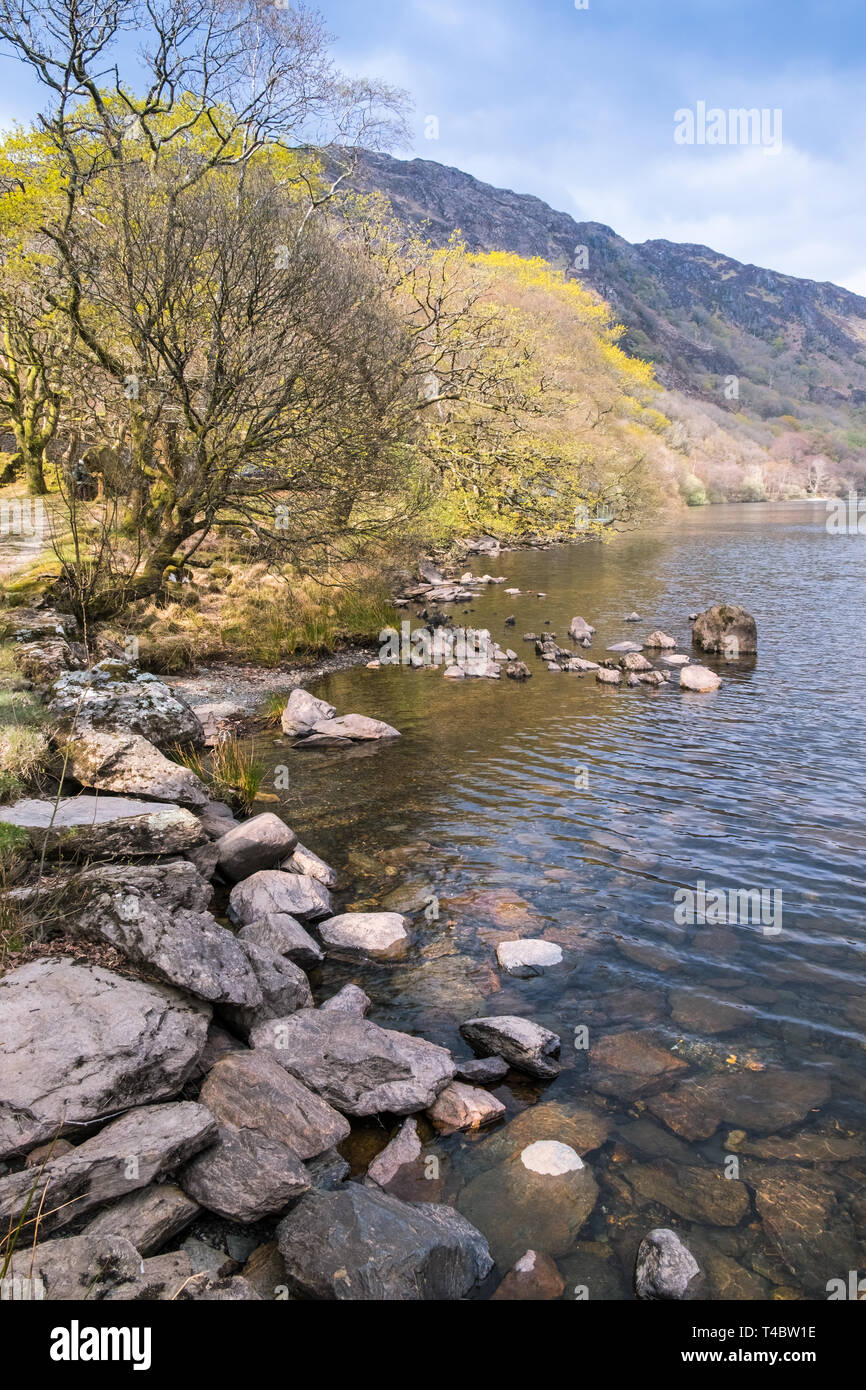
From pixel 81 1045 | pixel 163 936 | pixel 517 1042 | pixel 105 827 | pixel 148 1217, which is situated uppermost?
pixel 105 827

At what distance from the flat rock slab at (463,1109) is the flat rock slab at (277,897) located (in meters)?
2.84

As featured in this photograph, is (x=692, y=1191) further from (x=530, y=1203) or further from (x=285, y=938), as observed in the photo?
(x=285, y=938)

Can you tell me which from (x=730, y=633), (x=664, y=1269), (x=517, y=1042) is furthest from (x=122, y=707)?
(x=730, y=633)

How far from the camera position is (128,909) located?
550 cm

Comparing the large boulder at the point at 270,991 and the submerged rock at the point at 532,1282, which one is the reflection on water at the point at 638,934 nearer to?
the submerged rock at the point at 532,1282

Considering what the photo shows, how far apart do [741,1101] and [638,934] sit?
7.26 feet

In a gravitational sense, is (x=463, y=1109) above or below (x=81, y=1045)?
below

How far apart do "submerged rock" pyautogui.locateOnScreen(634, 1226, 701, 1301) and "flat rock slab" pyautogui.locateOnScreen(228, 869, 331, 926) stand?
14.5ft

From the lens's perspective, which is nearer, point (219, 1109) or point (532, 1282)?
point (532, 1282)

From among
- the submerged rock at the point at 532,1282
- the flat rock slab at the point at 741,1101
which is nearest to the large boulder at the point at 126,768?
the flat rock slab at the point at 741,1101

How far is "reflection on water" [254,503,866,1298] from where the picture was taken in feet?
14.8

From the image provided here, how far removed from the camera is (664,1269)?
13.1 feet
